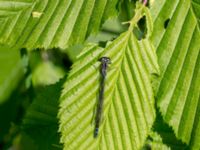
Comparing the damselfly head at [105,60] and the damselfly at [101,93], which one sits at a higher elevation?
the damselfly head at [105,60]

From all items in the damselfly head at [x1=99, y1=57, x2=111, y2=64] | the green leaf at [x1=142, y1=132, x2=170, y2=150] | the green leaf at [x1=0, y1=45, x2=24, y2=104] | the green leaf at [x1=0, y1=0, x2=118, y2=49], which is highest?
the green leaf at [x1=0, y1=45, x2=24, y2=104]

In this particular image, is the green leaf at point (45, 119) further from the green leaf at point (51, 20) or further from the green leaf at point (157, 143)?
the green leaf at point (51, 20)

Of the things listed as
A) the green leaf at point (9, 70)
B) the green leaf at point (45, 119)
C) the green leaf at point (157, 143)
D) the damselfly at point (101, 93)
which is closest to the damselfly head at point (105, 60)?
the damselfly at point (101, 93)

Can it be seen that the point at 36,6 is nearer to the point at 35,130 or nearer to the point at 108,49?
the point at 108,49

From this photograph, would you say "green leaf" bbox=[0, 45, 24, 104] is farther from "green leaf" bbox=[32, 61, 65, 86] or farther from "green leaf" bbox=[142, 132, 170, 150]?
"green leaf" bbox=[142, 132, 170, 150]

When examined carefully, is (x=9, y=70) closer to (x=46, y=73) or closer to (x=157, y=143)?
(x=46, y=73)

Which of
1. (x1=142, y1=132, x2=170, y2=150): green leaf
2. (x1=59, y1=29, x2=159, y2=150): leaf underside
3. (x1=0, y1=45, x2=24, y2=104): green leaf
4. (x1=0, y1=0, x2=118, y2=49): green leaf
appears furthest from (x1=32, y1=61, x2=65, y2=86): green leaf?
(x1=59, y1=29, x2=159, y2=150): leaf underside

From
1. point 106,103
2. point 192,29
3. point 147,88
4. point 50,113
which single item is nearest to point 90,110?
point 106,103
